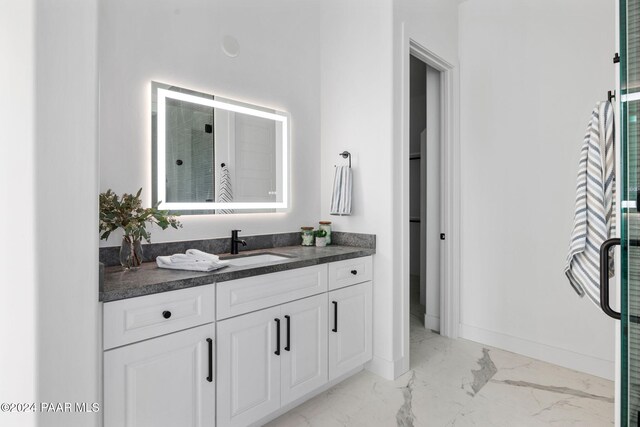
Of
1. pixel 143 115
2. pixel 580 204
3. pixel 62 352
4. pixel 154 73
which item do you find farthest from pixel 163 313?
pixel 580 204

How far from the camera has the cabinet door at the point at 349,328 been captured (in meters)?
2.27

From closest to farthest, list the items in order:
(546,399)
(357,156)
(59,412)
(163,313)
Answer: (59,412)
(163,313)
(546,399)
(357,156)

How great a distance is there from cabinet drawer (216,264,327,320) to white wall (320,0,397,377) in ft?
1.91

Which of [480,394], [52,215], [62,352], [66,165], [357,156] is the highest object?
[357,156]

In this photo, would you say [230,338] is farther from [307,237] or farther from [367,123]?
[367,123]

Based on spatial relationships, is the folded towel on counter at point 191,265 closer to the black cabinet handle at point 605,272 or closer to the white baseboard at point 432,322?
the black cabinet handle at point 605,272

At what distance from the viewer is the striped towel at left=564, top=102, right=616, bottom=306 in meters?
1.53

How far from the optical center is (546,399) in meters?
2.21

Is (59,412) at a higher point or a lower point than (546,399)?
higher

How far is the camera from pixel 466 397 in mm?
2242

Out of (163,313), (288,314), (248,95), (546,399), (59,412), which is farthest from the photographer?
(248,95)

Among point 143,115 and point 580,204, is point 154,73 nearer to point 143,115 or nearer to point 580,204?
point 143,115

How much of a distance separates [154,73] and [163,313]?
138cm

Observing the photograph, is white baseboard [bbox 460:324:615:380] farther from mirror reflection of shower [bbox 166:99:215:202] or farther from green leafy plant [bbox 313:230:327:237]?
mirror reflection of shower [bbox 166:99:215:202]
